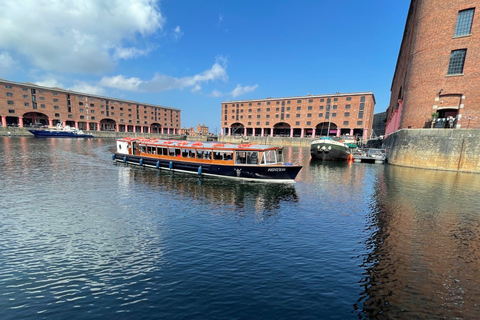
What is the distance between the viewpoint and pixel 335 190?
22906 mm

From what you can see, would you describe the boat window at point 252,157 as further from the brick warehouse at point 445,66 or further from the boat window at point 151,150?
the brick warehouse at point 445,66

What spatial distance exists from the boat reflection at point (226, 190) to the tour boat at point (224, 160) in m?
0.98

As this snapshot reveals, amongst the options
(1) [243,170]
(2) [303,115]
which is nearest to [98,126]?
(2) [303,115]

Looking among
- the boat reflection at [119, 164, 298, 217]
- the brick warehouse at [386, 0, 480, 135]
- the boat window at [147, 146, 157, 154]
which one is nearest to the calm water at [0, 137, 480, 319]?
the boat reflection at [119, 164, 298, 217]

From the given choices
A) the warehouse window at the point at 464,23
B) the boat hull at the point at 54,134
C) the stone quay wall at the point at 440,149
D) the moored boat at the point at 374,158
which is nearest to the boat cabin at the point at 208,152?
the stone quay wall at the point at 440,149

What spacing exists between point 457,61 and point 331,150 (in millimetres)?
22969

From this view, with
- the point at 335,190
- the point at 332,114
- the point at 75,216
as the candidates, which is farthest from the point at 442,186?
the point at 332,114

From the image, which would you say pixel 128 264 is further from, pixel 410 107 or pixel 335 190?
pixel 410 107

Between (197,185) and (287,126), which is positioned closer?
(197,185)

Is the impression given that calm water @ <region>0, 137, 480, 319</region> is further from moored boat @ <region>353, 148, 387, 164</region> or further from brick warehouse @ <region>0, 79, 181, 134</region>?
brick warehouse @ <region>0, 79, 181, 134</region>

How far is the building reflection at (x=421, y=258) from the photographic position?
24.0 ft

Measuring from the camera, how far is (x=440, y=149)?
34188 mm

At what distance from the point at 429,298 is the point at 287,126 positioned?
105992mm

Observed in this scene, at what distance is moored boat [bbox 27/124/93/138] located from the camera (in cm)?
8881
